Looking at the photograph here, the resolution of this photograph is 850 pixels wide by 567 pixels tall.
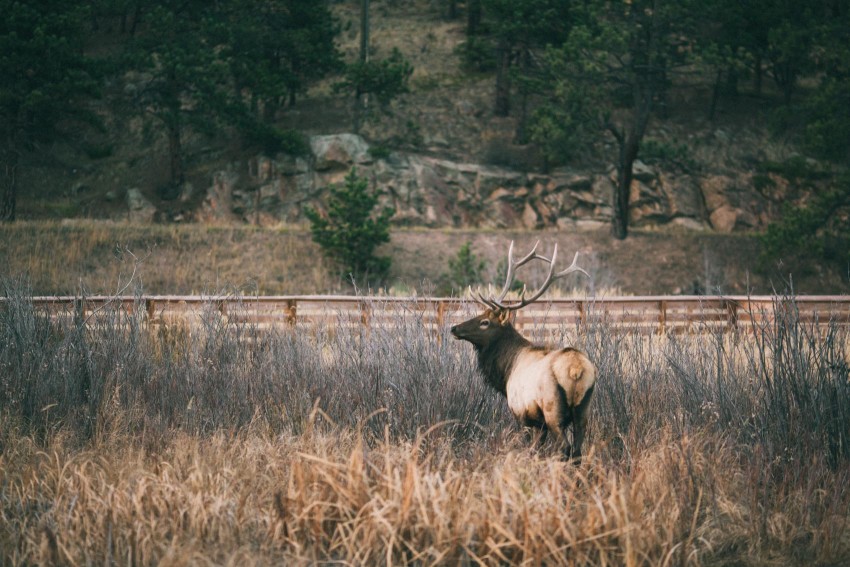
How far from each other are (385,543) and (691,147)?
30.4 meters

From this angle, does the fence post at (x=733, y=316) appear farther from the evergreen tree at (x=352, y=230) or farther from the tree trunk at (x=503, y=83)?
the tree trunk at (x=503, y=83)

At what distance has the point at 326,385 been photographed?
6.99 meters

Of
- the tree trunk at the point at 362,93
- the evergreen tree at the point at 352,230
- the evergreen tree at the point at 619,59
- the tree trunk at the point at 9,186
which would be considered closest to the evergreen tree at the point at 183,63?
the tree trunk at the point at 9,186

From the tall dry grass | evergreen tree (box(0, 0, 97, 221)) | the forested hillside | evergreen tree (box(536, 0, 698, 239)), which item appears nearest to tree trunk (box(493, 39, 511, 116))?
the forested hillside

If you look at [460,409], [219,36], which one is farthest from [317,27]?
[460,409]

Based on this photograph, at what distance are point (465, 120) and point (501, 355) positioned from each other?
28.0 meters

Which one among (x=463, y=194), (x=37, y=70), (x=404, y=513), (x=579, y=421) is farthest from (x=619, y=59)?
(x=404, y=513)

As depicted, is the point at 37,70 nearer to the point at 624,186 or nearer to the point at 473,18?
the point at 624,186

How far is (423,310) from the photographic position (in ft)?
24.3

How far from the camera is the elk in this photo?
188 inches

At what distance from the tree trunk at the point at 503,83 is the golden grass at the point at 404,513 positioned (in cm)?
2856

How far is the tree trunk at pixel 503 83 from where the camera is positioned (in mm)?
31948

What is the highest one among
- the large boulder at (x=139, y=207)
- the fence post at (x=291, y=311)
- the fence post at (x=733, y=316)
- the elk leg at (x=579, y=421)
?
the large boulder at (x=139, y=207)

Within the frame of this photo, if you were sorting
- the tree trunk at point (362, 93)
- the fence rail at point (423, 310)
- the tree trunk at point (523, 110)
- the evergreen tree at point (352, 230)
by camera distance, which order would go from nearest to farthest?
the fence rail at point (423, 310)
the evergreen tree at point (352, 230)
the tree trunk at point (362, 93)
the tree trunk at point (523, 110)
